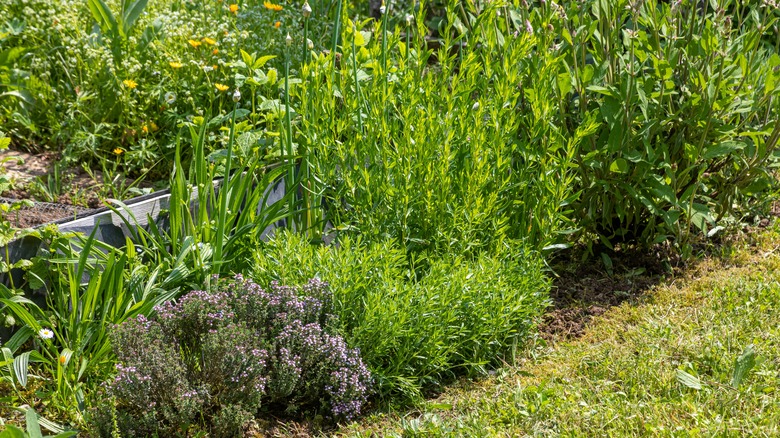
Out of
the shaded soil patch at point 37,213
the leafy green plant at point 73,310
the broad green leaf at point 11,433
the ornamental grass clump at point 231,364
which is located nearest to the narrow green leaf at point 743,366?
the ornamental grass clump at point 231,364

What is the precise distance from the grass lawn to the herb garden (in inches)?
5.8

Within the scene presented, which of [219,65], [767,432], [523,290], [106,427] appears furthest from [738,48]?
[106,427]

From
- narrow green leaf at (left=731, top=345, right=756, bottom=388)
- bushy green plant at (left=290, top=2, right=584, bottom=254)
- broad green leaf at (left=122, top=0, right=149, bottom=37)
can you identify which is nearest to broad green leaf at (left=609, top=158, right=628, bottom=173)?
bushy green plant at (left=290, top=2, right=584, bottom=254)

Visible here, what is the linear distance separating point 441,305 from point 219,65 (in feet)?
7.39

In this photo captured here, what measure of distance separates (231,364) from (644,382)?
4.86ft

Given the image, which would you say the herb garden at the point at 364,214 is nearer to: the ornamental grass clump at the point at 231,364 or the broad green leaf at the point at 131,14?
the ornamental grass clump at the point at 231,364

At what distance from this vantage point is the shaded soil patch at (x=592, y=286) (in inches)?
134

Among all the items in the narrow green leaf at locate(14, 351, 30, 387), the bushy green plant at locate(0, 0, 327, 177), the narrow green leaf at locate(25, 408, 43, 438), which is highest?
the bushy green plant at locate(0, 0, 327, 177)

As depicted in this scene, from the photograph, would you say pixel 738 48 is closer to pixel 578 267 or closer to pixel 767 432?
pixel 578 267

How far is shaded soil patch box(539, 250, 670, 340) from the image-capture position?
3.39 m

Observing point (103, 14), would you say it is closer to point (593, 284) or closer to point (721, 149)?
point (593, 284)

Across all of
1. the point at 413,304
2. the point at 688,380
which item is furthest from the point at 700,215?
the point at 413,304

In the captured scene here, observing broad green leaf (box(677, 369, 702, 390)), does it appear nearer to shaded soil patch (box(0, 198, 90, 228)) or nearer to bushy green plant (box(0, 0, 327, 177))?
bushy green plant (box(0, 0, 327, 177))

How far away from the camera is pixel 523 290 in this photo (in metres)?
3.05
